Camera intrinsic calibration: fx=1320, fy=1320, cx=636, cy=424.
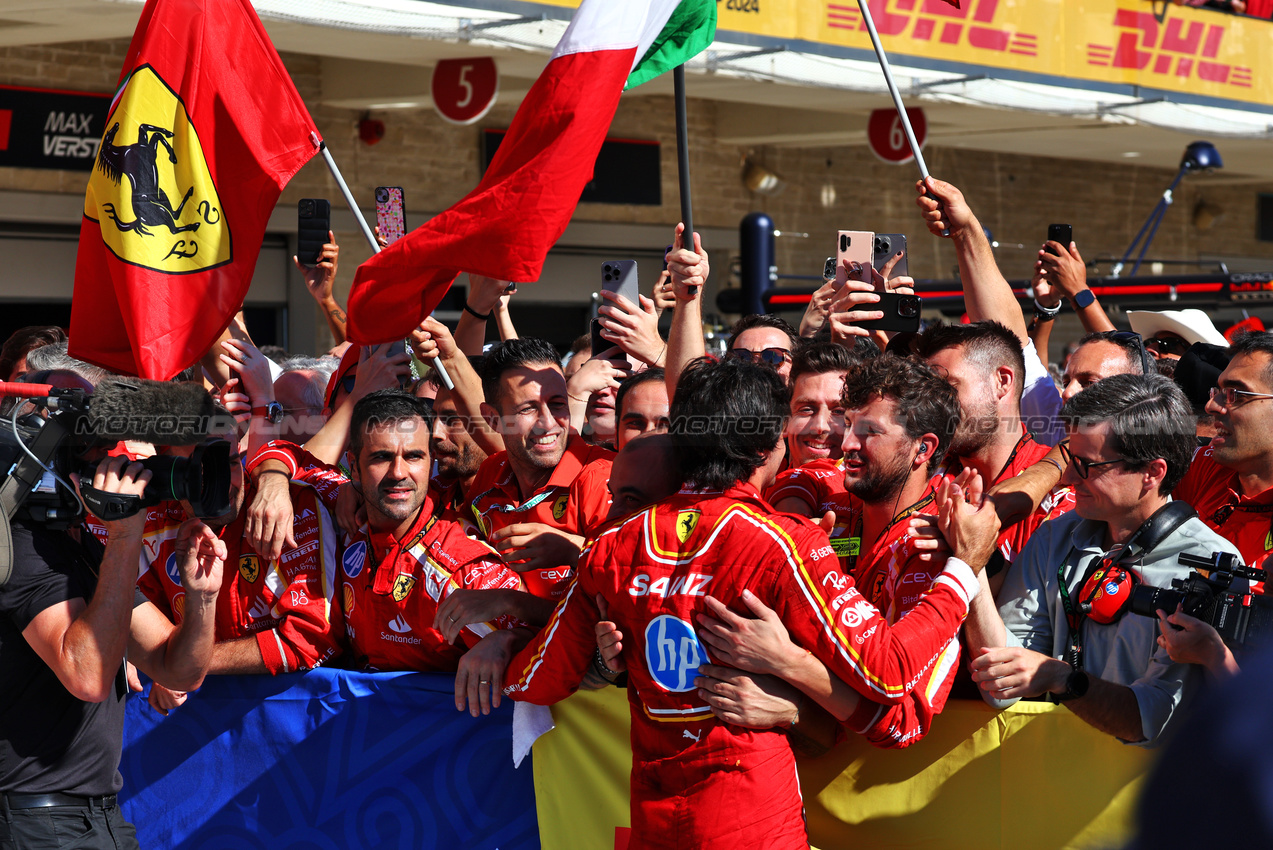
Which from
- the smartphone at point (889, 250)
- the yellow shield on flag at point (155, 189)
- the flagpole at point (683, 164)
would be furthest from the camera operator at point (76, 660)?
the smartphone at point (889, 250)

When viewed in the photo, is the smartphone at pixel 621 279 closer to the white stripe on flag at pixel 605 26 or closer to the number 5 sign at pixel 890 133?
the white stripe on flag at pixel 605 26

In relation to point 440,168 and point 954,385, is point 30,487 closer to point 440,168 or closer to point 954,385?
point 954,385

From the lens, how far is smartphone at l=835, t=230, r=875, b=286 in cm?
430

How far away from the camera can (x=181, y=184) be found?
3887 mm

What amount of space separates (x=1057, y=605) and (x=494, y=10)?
642 cm

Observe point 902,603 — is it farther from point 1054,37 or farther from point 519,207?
point 1054,37

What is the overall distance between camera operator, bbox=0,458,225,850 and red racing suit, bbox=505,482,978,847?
966 millimetres

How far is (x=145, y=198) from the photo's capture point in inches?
151

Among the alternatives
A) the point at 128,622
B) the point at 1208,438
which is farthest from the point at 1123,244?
the point at 128,622

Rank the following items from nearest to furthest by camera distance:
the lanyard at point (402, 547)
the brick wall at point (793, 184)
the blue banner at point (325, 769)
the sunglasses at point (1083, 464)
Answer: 1. the sunglasses at point (1083, 464)
2. the blue banner at point (325, 769)
3. the lanyard at point (402, 547)
4. the brick wall at point (793, 184)

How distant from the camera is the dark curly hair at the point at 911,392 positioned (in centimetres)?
302

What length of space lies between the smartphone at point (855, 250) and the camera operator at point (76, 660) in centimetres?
226

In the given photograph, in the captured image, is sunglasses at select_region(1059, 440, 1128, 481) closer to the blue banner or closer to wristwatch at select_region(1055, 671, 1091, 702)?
wristwatch at select_region(1055, 671, 1091, 702)

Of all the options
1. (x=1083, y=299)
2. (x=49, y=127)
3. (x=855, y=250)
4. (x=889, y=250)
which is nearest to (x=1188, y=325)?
(x=1083, y=299)
